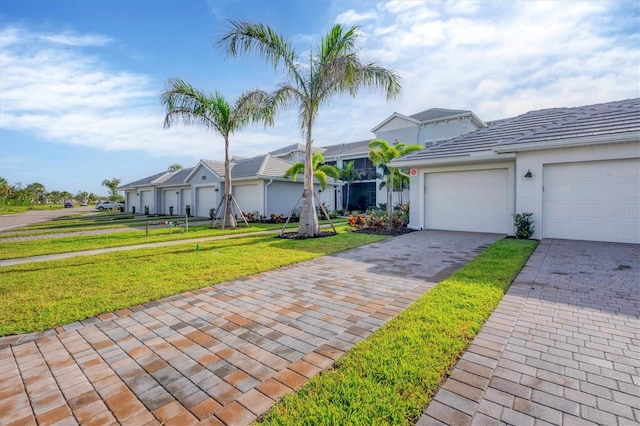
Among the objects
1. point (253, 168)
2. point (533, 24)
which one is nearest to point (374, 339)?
point (533, 24)

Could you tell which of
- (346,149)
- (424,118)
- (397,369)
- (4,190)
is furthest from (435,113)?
(4,190)

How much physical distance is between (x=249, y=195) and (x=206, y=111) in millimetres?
6850

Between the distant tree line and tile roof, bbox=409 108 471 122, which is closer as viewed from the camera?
tile roof, bbox=409 108 471 122

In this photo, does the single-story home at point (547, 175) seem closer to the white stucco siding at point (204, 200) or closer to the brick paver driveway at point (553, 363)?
the brick paver driveway at point (553, 363)

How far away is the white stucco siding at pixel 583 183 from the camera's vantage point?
824 centimetres

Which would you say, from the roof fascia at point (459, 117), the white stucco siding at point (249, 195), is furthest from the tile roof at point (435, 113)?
the white stucco siding at point (249, 195)

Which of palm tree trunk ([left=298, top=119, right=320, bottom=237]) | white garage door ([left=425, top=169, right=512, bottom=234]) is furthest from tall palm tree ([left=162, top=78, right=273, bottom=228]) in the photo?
white garage door ([left=425, top=169, right=512, bottom=234])

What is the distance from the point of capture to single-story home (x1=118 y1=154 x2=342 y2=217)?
1965 cm

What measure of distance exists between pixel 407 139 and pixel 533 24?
58.7 ft

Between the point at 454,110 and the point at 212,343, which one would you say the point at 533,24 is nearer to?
the point at 212,343

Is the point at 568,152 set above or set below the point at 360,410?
above

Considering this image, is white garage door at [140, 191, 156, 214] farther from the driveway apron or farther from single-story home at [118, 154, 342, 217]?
the driveway apron

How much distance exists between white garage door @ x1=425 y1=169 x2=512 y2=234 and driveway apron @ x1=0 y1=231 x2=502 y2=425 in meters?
6.92

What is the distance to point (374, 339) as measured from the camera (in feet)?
10.3
